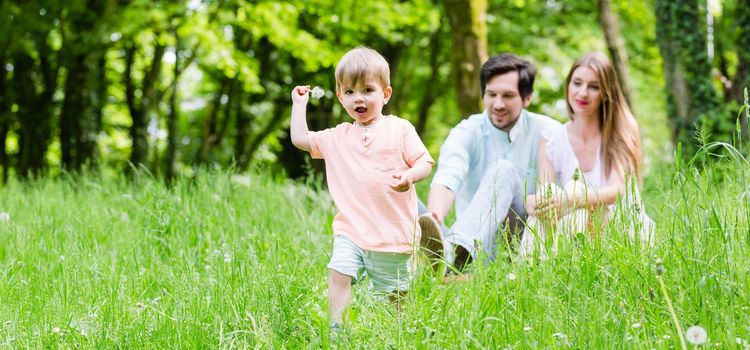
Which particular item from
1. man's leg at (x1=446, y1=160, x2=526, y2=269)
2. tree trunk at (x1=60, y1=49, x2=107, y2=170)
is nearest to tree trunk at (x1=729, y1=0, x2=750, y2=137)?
man's leg at (x1=446, y1=160, x2=526, y2=269)

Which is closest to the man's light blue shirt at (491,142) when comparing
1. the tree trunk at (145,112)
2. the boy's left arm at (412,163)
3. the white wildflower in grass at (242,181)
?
the white wildflower in grass at (242,181)

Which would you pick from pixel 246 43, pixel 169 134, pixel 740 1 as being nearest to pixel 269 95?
pixel 246 43

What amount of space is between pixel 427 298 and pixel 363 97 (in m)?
0.79

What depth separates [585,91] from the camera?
4.42 metres

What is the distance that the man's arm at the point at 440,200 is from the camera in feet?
14.1

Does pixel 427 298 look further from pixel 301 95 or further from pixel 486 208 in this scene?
pixel 486 208

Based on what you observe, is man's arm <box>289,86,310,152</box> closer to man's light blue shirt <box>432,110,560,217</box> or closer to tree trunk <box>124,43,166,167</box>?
man's light blue shirt <box>432,110,560,217</box>

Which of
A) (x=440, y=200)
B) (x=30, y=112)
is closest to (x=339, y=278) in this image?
(x=440, y=200)

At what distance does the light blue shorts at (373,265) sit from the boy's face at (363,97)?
48 centimetres

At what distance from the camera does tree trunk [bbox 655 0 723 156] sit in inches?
323

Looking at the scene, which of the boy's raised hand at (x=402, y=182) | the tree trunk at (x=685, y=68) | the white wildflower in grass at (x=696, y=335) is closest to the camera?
the white wildflower in grass at (x=696, y=335)

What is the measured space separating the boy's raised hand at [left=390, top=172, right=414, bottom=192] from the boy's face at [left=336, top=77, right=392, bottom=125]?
0.32 metres

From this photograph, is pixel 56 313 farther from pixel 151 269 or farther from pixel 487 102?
pixel 487 102

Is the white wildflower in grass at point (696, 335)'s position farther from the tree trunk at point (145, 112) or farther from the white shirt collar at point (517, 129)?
the tree trunk at point (145, 112)
